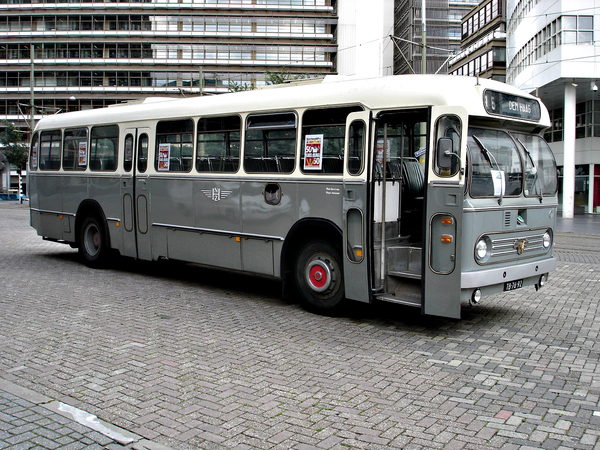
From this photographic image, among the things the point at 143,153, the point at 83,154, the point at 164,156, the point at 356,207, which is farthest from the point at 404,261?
the point at 83,154

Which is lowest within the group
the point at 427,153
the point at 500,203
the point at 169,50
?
the point at 500,203

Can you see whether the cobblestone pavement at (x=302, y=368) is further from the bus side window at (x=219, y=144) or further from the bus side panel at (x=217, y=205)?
the bus side window at (x=219, y=144)

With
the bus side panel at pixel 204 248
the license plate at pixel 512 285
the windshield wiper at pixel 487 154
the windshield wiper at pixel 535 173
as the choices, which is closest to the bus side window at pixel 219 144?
the bus side panel at pixel 204 248

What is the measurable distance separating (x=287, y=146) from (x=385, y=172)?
1.63 meters

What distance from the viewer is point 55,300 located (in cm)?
923

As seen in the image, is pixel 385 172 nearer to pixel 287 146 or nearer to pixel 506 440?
pixel 287 146

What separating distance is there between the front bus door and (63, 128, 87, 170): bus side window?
27.4ft

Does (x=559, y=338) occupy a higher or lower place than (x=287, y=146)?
lower

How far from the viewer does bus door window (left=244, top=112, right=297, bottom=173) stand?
28.6 feet

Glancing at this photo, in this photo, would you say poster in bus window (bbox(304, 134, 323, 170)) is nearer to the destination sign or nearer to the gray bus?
the gray bus

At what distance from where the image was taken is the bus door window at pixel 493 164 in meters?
7.21

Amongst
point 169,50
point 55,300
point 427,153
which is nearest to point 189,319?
point 55,300

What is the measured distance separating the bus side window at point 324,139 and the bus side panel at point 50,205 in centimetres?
743

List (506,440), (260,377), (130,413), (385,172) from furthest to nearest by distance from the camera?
(385,172) → (260,377) → (130,413) → (506,440)
